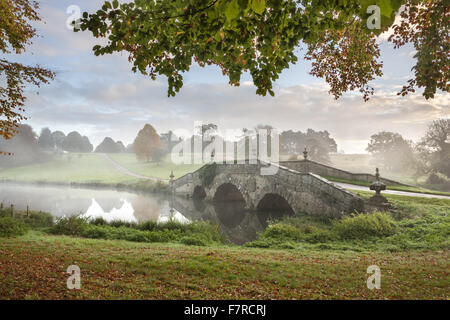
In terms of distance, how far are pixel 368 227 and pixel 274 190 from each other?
29.7 ft

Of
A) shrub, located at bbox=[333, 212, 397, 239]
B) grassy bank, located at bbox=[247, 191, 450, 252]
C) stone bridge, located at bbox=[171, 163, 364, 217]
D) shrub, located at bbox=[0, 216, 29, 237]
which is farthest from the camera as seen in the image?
stone bridge, located at bbox=[171, 163, 364, 217]

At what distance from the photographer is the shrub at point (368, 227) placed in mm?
10047

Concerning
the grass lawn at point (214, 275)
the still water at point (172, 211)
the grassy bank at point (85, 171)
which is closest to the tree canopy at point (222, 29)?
the grass lawn at point (214, 275)

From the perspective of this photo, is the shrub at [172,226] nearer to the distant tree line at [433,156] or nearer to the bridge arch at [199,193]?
the bridge arch at [199,193]

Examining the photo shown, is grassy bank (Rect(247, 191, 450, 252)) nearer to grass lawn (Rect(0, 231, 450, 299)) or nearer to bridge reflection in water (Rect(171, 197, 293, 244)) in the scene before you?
grass lawn (Rect(0, 231, 450, 299))

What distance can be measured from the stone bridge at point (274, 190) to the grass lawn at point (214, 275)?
628 cm

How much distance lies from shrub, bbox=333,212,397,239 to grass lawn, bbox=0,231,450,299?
242 cm

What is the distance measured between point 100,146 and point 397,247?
10311 centimetres

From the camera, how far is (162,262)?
6.25m

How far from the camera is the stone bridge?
549 inches

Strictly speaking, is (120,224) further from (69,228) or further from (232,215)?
(232,215)

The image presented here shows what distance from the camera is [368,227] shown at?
10320 millimetres

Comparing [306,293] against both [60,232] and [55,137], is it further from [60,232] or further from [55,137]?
[55,137]

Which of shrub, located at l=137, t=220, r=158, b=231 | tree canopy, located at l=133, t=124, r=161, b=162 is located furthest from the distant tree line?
tree canopy, located at l=133, t=124, r=161, b=162
